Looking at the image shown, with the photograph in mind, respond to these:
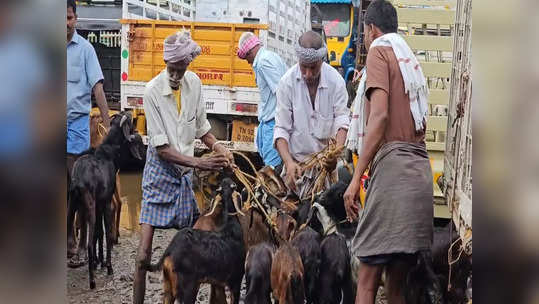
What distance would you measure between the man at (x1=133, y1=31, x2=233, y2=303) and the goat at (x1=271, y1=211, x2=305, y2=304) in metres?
0.92

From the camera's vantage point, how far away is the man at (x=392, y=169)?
12.4ft

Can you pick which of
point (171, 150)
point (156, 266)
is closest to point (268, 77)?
point (171, 150)

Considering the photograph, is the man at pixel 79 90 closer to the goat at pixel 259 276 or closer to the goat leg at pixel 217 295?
the goat leg at pixel 217 295

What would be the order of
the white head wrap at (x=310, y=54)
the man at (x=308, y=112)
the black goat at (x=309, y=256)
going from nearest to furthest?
the black goat at (x=309, y=256)
the white head wrap at (x=310, y=54)
the man at (x=308, y=112)

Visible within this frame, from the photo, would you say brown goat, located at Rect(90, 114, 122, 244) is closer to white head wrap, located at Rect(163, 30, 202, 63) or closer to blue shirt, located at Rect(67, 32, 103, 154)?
blue shirt, located at Rect(67, 32, 103, 154)

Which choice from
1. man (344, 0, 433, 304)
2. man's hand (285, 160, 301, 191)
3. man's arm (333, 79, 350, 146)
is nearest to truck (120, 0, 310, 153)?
man's arm (333, 79, 350, 146)

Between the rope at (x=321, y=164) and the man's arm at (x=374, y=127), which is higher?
the man's arm at (x=374, y=127)

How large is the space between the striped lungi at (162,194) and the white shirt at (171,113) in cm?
17

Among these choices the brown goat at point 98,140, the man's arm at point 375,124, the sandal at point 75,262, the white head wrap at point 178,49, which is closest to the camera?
the man's arm at point 375,124

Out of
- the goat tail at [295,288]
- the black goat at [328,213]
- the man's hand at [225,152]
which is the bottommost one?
the goat tail at [295,288]

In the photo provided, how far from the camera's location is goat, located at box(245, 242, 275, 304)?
4309 mm

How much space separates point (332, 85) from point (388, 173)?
177cm

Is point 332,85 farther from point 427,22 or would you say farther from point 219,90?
point 219,90

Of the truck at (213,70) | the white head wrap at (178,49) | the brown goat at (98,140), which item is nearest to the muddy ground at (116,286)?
the brown goat at (98,140)
